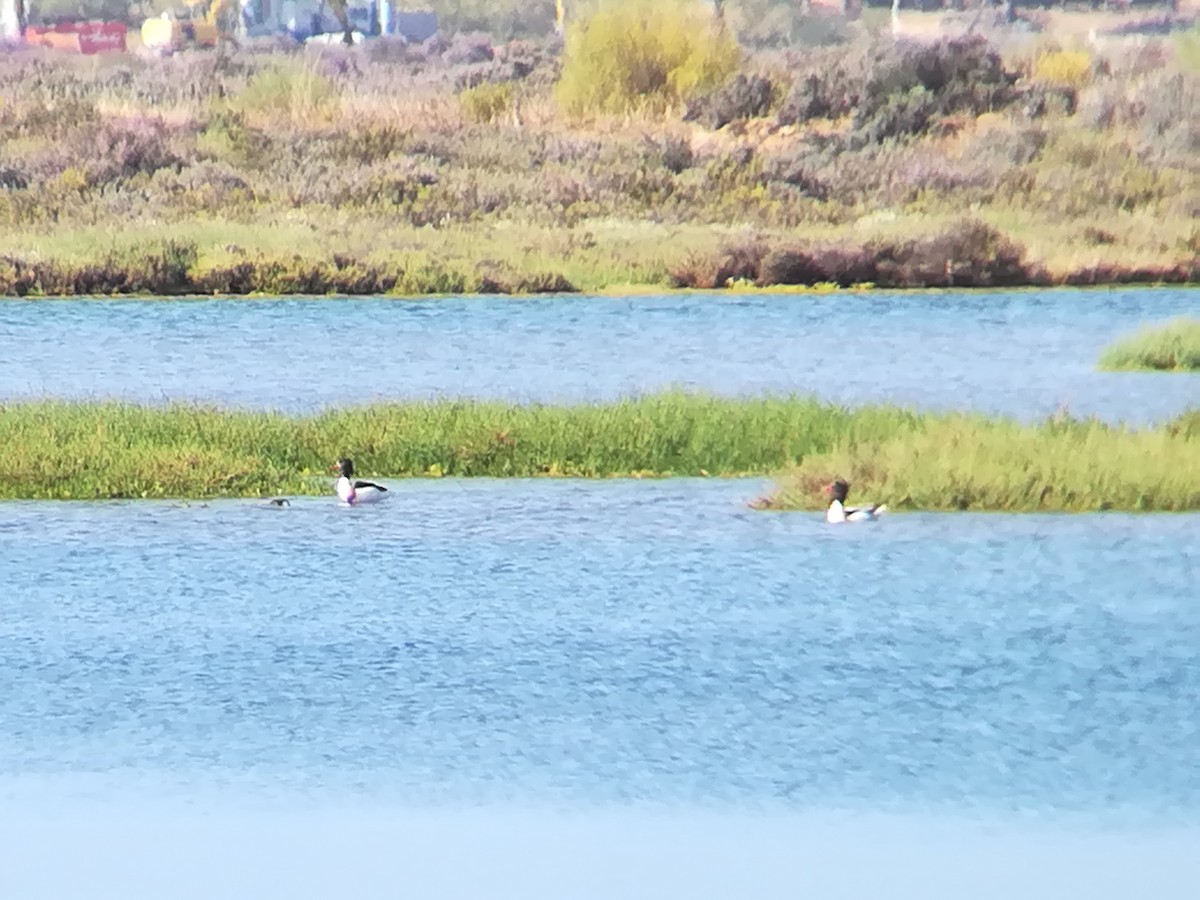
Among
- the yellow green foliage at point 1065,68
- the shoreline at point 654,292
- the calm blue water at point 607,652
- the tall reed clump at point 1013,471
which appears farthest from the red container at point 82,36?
the yellow green foliage at point 1065,68

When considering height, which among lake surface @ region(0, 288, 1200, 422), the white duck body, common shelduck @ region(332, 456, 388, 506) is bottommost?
common shelduck @ region(332, 456, 388, 506)

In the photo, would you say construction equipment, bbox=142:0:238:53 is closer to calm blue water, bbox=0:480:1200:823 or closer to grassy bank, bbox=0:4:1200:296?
grassy bank, bbox=0:4:1200:296

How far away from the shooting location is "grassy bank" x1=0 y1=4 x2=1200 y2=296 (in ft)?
30.1

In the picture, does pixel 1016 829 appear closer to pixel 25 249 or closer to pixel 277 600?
pixel 277 600

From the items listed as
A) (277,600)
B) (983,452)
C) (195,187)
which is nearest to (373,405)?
(195,187)

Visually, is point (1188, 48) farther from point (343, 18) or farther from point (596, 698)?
point (596, 698)

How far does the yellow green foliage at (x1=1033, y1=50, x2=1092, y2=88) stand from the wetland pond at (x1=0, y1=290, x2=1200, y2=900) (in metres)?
0.93

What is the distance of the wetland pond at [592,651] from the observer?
5.20 metres

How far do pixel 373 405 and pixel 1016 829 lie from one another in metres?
4.48

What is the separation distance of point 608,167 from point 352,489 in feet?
6.49

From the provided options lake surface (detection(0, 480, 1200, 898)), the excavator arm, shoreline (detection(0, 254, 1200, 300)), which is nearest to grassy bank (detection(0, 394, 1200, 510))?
lake surface (detection(0, 480, 1200, 898))

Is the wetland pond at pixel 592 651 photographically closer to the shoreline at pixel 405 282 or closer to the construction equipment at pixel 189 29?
the shoreline at pixel 405 282

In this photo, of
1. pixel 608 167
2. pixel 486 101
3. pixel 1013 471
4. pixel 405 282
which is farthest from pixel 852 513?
pixel 486 101

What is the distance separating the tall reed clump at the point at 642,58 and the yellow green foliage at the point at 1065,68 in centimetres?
136
